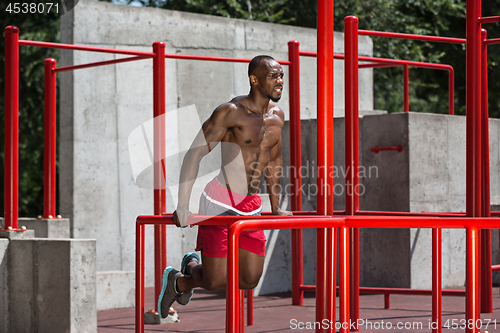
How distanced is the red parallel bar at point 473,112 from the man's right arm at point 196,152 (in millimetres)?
1355

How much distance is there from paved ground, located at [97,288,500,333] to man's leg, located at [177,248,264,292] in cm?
A: 123

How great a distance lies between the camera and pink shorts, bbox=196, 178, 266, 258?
4.34 metres

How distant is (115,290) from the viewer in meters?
7.13

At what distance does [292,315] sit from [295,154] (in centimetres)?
141

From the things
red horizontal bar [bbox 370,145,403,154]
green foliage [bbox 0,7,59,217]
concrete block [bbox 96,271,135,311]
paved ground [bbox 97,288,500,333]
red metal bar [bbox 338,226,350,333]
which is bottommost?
paved ground [bbox 97,288,500,333]

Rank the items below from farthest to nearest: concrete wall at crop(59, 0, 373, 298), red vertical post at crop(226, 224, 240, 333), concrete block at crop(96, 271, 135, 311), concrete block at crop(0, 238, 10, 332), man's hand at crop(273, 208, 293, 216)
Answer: concrete wall at crop(59, 0, 373, 298), concrete block at crop(96, 271, 135, 311), concrete block at crop(0, 238, 10, 332), man's hand at crop(273, 208, 293, 216), red vertical post at crop(226, 224, 240, 333)

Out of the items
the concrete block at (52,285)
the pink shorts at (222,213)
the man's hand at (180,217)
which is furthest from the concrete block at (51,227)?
the man's hand at (180,217)

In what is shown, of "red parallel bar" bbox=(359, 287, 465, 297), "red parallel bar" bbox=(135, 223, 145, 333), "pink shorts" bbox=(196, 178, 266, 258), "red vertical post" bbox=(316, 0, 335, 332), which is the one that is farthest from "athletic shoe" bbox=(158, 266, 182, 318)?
"red parallel bar" bbox=(359, 287, 465, 297)

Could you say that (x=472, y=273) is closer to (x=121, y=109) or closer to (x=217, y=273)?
(x=217, y=273)

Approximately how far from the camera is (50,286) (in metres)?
5.31

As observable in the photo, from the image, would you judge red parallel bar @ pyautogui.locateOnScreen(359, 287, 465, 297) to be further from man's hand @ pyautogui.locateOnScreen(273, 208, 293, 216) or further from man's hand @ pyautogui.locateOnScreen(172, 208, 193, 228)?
man's hand @ pyautogui.locateOnScreen(172, 208, 193, 228)

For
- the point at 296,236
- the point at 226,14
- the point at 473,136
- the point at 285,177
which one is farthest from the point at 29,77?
the point at 473,136

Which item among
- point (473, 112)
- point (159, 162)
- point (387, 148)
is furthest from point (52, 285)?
point (387, 148)

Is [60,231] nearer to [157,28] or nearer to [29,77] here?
[157,28]
